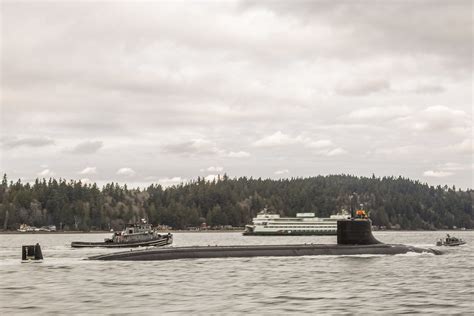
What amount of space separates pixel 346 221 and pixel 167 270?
2224 cm

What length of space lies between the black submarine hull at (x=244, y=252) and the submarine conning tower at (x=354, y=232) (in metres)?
1.02

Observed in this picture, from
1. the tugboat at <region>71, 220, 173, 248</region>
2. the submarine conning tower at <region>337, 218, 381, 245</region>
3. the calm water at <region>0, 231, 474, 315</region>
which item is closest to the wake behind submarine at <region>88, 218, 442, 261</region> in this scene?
the submarine conning tower at <region>337, 218, 381, 245</region>

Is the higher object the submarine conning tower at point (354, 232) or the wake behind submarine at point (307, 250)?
the submarine conning tower at point (354, 232)

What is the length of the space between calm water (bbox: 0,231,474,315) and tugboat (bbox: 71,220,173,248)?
149 feet

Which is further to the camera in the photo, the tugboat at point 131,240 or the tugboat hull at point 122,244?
the tugboat at point 131,240

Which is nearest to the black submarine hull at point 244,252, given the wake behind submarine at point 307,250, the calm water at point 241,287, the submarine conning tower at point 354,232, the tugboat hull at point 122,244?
the wake behind submarine at point 307,250

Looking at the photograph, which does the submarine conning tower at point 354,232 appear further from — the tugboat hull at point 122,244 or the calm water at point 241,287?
the tugboat hull at point 122,244

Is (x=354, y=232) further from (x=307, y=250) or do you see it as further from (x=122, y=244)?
(x=122, y=244)

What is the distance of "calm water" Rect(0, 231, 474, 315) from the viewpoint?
124 ft

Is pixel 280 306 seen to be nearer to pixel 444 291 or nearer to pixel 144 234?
pixel 444 291

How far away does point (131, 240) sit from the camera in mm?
116688

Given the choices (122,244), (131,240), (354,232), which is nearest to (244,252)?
(354,232)

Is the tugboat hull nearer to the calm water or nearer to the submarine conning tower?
the calm water

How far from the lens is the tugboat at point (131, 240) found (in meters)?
115
